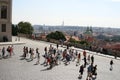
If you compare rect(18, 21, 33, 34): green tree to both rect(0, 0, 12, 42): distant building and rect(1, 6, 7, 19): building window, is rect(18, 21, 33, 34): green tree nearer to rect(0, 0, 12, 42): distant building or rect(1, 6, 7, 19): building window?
rect(0, 0, 12, 42): distant building

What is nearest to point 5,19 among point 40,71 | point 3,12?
point 3,12

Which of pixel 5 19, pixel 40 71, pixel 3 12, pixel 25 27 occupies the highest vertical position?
pixel 3 12

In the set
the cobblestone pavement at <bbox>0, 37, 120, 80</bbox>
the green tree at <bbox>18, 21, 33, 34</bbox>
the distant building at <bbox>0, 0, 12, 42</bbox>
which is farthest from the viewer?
the green tree at <bbox>18, 21, 33, 34</bbox>

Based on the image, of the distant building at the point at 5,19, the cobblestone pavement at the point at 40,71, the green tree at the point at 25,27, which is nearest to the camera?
the cobblestone pavement at the point at 40,71

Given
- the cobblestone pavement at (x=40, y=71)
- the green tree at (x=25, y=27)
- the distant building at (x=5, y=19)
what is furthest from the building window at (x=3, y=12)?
the green tree at (x=25, y=27)

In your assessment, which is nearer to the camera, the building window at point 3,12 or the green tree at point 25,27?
the building window at point 3,12

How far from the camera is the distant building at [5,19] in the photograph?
50.7 m

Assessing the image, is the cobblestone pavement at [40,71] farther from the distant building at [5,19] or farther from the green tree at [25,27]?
the green tree at [25,27]

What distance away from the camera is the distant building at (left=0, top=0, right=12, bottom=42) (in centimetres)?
5069

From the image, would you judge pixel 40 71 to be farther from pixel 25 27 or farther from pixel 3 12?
pixel 25 27

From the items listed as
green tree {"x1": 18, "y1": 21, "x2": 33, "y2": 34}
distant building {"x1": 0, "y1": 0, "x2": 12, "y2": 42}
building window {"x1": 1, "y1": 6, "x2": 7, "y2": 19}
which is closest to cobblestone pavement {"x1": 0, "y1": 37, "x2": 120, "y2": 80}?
distant building {"x1": 0, "y1": 0, "x2": 12, "y2": 42}

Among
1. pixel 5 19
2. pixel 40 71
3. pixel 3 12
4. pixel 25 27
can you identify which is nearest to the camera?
pixel 40 71

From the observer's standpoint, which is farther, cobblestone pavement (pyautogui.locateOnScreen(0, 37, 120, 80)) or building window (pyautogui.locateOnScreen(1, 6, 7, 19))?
building window (pyautogui.locateOnScreen(1, 6, 7, 19))

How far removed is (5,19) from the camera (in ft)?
169
